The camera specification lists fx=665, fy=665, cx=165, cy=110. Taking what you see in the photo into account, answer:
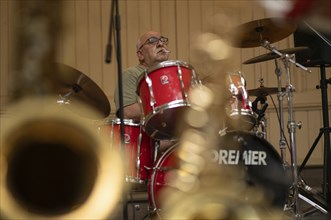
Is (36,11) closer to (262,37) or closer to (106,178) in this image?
(106,178)

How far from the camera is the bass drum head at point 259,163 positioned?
12.3 ft

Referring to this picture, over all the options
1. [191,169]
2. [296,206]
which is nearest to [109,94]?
[296,206]

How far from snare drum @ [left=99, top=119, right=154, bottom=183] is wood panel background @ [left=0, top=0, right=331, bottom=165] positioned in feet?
6.31

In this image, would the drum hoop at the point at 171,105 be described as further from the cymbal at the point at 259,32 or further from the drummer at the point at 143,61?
the cymbal at the point at 259,32

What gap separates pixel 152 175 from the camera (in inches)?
154

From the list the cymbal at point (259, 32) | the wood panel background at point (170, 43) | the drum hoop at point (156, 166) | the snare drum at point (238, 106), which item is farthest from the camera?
the wood panel background at point (170, 43)

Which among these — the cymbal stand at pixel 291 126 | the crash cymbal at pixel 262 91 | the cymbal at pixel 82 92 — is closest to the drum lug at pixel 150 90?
the cymbal at pixel 82 92

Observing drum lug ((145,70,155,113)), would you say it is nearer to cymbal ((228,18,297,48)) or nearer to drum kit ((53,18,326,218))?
drum kit ((53,18,326,218))

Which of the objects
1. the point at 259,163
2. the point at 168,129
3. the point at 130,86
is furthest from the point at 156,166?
the point at 130,86

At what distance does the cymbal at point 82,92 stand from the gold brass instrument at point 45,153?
3.01ft

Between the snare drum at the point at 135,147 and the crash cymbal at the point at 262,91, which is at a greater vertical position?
the crash cymbal at the point at 262,91

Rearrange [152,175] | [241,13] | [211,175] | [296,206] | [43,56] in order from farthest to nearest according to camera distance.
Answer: [241,13] → [296,206] → [152,175] → [211,175] → [43,56]

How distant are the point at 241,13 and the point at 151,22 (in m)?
0.83

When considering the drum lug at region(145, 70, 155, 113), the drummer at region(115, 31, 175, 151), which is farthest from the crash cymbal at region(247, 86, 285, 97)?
the drum lug at region(145, 70, 155, 113)
